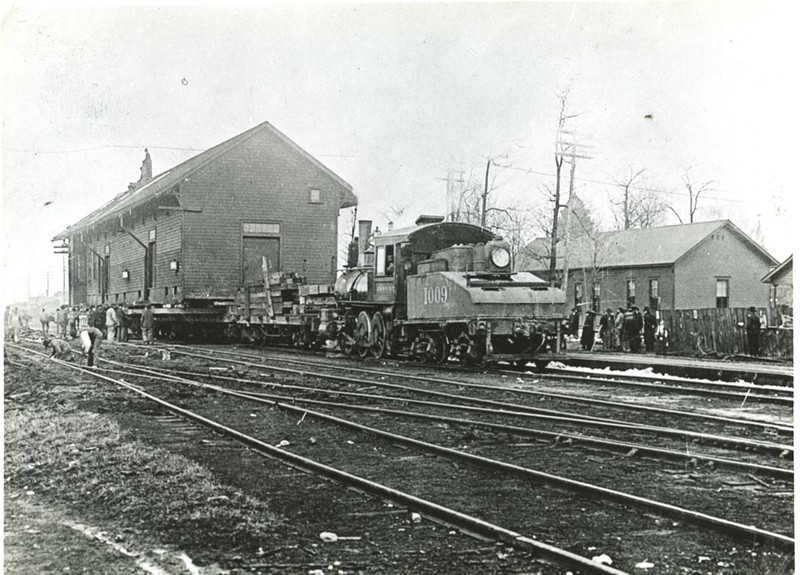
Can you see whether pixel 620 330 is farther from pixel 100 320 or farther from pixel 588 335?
pixel 100 320

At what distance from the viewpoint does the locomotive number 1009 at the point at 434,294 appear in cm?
1403

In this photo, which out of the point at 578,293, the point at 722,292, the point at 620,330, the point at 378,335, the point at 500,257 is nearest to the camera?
the point at 500,257

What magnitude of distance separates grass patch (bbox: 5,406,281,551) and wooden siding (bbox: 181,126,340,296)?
14218 millimetres

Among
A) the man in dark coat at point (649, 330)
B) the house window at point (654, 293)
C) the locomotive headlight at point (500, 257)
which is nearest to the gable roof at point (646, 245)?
the house window at point (654, 293)

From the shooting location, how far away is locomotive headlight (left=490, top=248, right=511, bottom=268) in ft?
47.4

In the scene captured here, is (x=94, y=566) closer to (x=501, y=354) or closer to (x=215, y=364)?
(x=501, y=354)

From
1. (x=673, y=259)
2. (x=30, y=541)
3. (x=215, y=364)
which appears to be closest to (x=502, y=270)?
(x=215, y=364)

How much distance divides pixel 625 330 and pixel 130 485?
57.0ft

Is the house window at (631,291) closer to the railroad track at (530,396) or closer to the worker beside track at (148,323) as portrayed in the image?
the worker beside track at (148,323)

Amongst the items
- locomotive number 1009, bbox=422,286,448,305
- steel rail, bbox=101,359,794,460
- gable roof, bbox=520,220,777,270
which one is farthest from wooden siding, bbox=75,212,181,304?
gable roof, bbox=520,220,777,270

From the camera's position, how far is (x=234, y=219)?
21969 millimetres

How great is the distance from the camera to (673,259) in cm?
3709

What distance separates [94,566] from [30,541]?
76cm

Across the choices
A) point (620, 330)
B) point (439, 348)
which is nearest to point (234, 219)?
point (439, 348)
